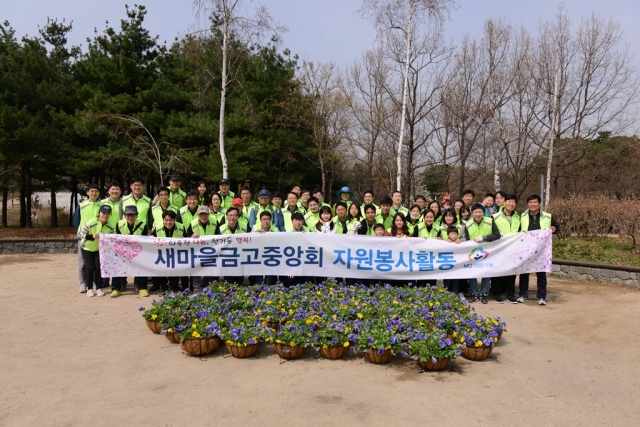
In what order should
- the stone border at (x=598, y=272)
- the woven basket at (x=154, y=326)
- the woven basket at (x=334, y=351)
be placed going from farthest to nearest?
the stone border at (x=598, y=272) < the woven basket at (x=154, y=326) < the woven basket at (x=334, y=351)

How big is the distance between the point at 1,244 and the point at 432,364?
519 inches

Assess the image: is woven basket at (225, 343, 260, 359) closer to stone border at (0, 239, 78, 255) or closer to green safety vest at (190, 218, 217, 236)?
green safety vest at (190, 218, 217, 236)

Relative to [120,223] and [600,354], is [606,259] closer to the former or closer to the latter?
[600,354]

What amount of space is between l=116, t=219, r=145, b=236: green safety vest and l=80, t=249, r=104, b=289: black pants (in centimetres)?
52

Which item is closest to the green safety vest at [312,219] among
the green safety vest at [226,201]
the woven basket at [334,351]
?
the green safety vest at [226,201]

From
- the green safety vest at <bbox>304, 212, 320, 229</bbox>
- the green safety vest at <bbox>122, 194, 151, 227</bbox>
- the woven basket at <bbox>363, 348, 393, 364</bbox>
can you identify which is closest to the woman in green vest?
the green safety vest at <bbox>122, 194, 151, 227</bbox>

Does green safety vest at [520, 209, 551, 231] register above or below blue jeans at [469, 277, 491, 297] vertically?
above

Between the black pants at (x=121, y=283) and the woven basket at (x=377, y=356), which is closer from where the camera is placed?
the woven basket at (x=377, y=356)

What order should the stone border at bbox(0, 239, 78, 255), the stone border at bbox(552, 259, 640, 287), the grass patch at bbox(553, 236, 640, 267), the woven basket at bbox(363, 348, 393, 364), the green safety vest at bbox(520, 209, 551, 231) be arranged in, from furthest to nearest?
1. the stone border at bbox(0, 239, 78, 255)
2. the grass patch at bbox(553, 236, 640, 267)
3. the stone border at bbox(552, 259, 640, 287)
4. the green safety vest at bbox(520, 209, 551, 231)
5. the woven basket at bbox(363, 348, 393, 364)

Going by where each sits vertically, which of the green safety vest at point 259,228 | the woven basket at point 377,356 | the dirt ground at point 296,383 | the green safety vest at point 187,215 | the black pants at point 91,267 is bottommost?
the dirt ground at point 296,383

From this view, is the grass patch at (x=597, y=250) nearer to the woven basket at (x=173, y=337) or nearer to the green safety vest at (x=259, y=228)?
the green safety vest at (x=259, y=228)

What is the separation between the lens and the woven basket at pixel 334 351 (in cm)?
443

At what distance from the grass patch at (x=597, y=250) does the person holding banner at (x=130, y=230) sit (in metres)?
8.95

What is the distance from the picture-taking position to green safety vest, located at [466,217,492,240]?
280 inches
